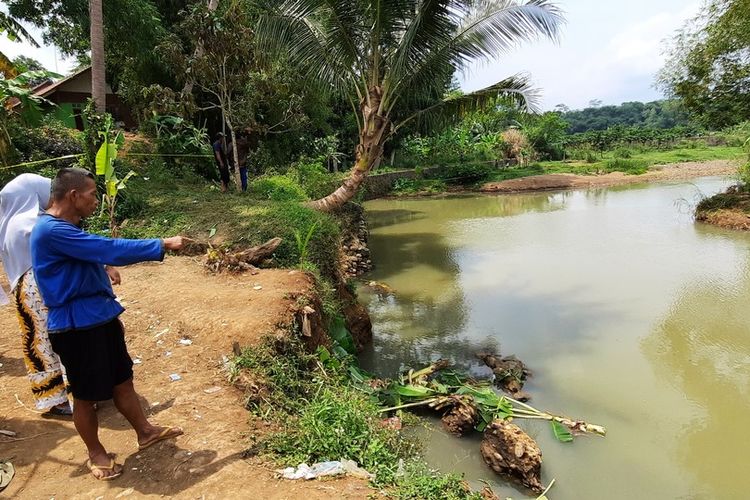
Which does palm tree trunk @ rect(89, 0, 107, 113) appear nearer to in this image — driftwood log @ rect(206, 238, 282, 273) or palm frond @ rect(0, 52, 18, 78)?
palm frond @ rect(0, 52, 18, 78)

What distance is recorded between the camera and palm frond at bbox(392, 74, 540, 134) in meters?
9.30

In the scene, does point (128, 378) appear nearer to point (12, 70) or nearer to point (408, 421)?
point (408, 421)

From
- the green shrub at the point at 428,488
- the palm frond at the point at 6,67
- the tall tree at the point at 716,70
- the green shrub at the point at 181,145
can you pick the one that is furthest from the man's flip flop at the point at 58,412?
the tall tree at the point at 716,70

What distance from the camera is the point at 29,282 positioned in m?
2.82

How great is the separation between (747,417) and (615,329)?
86.0 inches

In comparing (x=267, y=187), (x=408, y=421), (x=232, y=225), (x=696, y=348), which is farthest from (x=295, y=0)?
(x=696, y=348)

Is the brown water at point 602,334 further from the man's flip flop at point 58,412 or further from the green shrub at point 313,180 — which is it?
the man's flip flop at point 58,412

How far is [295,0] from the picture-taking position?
8898mm

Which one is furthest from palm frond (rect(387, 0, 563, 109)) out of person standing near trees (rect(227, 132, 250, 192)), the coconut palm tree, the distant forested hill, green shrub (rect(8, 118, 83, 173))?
the distant forested hill

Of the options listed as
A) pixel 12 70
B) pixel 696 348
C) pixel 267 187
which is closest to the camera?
pixel 696 348

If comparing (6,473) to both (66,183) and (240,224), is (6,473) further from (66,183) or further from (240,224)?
(240,224)

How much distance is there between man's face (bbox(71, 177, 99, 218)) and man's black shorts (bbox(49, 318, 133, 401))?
59 cm

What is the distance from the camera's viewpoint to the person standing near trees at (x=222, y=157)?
31.8ft

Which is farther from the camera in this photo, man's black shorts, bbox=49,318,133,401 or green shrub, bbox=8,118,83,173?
green shrub, bbox=8,118,83,173
